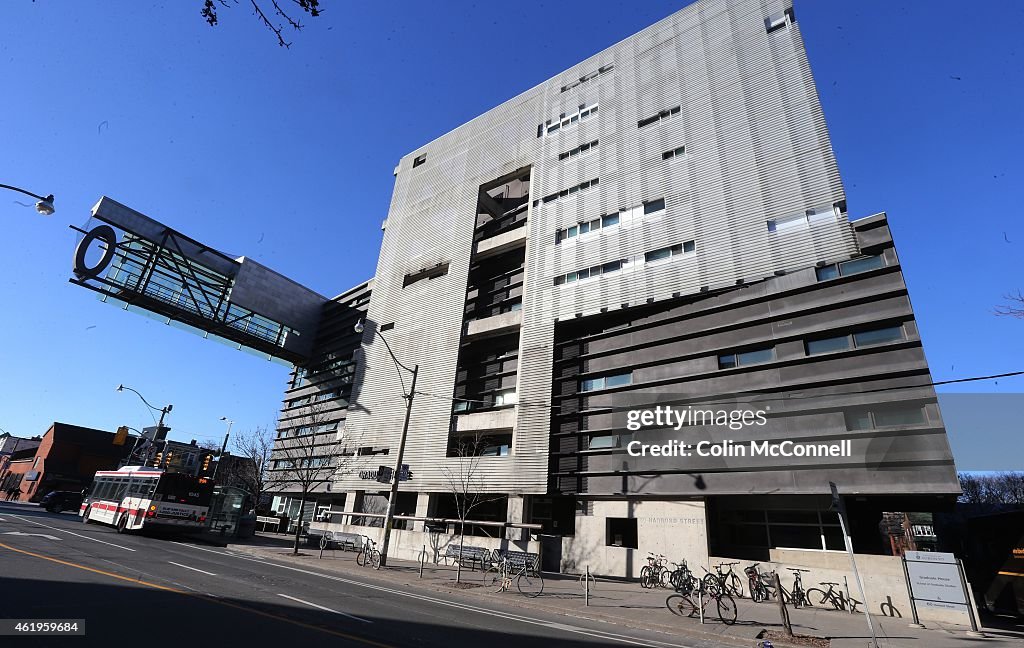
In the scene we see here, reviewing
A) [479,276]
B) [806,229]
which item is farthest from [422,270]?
[806,229]

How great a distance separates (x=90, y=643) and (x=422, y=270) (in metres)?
35.9

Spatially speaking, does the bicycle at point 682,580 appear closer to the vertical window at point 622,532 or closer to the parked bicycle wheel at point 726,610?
the parked bicycle wheel at point 726,610

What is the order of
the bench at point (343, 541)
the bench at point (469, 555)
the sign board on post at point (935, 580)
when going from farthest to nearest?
the bench at point (343, 541) → the bench at point (469, 555) → the sign board on post at point (935, 580)

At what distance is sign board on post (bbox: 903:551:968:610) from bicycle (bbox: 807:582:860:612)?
2.23m

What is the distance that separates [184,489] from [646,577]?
2357 centimetres

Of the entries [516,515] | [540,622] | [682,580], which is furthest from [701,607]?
[516,515]

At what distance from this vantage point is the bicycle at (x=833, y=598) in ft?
53.7

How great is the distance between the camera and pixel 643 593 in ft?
59.4

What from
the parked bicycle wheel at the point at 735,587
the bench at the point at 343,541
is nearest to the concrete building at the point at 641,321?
the parked bicycle wheel at the point at 735,587

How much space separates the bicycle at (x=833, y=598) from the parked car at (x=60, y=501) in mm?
60382

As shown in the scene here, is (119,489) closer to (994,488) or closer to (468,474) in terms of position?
(468,474)

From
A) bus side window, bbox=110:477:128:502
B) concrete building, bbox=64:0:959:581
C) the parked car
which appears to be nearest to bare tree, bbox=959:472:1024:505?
concrete building, bbox=64:0:959:581

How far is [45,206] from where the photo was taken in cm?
1084

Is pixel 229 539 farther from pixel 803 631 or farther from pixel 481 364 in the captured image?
pixel 803 631
